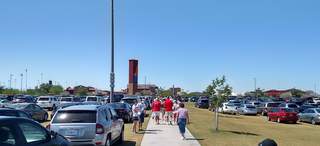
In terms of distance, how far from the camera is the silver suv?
564 inches

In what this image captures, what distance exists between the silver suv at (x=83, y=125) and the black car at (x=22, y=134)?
4.28 meters

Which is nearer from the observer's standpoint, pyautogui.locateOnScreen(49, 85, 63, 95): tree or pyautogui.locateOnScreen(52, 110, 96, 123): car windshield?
pyautogui.locateOnScreen(52, 110, 96, 123): car windshield

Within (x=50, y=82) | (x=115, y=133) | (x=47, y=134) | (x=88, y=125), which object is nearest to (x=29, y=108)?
(x=115, y=133)

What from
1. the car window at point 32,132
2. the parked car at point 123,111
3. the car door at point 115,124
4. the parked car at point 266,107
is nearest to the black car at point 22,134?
the car window at point 32,132

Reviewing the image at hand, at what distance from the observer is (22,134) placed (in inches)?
346

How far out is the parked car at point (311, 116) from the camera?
40.7m

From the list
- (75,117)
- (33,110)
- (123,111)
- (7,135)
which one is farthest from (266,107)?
(7,135)

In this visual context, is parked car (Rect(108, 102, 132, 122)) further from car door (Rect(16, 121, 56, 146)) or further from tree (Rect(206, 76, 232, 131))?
car door (Rect(16, 121, 56, 146))

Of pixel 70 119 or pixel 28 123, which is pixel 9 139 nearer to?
pixel 28 123

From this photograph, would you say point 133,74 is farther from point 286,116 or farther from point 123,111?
point 123,111

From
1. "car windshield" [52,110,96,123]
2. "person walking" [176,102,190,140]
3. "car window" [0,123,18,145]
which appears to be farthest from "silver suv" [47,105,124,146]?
"car window" [0,123,18,145]

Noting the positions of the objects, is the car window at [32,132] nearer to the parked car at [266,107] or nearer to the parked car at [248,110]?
the parked car at [266,107]

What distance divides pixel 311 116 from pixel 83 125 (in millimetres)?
30699

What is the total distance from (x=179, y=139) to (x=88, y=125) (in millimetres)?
6645
